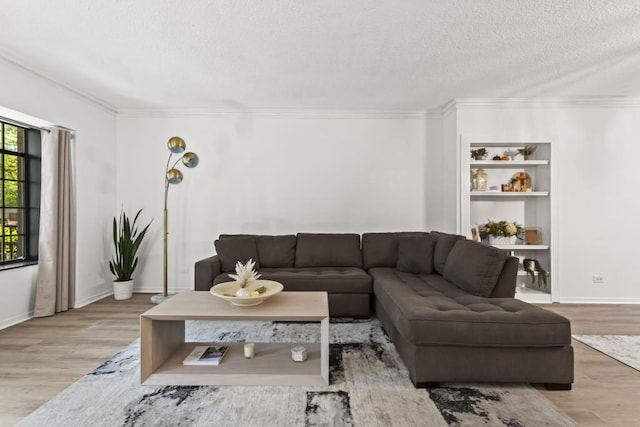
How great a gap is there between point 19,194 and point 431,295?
171 inches

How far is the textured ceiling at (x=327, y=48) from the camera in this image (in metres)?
2.37

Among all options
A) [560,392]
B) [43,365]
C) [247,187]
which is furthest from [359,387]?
[247,187]

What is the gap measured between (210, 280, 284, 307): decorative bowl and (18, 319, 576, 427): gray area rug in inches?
20.5

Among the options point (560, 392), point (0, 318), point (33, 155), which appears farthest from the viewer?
point (33, 155)

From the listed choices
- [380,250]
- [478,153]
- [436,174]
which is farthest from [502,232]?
[380,250]

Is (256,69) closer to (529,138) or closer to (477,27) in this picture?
(477,27)

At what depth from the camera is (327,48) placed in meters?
2.91

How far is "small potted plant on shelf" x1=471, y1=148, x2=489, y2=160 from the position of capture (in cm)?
430

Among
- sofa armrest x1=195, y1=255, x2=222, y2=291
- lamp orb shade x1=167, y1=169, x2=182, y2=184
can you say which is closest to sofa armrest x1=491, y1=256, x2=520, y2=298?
sofa armrest x1=195, y1=255, x2=222, y2=291

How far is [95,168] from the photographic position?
433cm

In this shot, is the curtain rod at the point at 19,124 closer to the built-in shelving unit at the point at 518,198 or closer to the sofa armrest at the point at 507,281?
the sofa armrest at the point at 507,281

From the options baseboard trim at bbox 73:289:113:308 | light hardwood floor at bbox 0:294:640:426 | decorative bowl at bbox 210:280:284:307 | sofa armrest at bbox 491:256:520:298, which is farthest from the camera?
baseboard trim at bbox 73:289:113:308

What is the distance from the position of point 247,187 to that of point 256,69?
178 cm

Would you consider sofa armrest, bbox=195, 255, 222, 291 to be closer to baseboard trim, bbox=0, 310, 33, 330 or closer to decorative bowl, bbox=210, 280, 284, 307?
decorative bowl, bbox=210, 280, 284, 307
